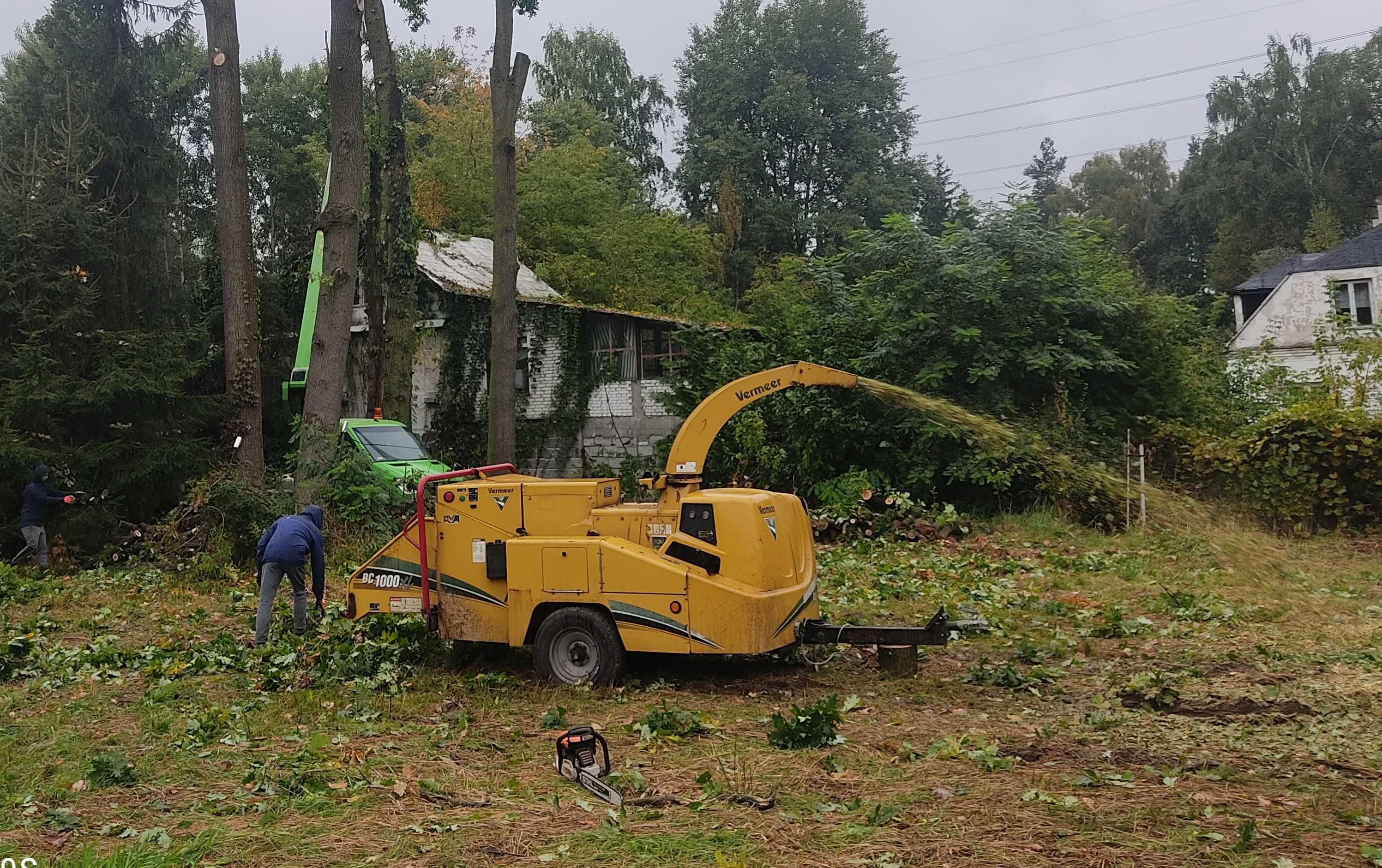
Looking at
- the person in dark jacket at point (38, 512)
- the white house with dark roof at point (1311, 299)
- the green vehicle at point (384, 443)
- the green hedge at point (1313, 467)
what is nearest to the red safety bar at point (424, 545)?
the green vehicle at point (384, 443)

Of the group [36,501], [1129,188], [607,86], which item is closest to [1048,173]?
[1129,188]

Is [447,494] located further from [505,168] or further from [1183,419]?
[1183,419]

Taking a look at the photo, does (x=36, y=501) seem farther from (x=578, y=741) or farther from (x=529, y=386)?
(x=578, y=741)

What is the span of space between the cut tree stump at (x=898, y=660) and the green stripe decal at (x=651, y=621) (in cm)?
171

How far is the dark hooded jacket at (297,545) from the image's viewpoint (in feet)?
34.4

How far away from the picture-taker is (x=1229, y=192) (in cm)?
5475

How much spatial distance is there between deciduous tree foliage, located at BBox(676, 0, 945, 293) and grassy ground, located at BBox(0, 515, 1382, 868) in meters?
34.6

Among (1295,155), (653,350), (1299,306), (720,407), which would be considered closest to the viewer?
(720,407)

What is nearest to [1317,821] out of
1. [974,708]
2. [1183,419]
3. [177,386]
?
[974,708]

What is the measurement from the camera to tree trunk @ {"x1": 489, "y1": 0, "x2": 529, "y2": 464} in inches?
679

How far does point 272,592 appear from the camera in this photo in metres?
10.5

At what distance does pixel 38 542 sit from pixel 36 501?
0.62 meters

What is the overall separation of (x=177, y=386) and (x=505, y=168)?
6448 mm

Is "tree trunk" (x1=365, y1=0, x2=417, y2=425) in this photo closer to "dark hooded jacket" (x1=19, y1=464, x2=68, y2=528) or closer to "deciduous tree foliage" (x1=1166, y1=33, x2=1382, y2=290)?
"dark hooded jacket" (x1=19, y1=464, x2=68, y2=528)
